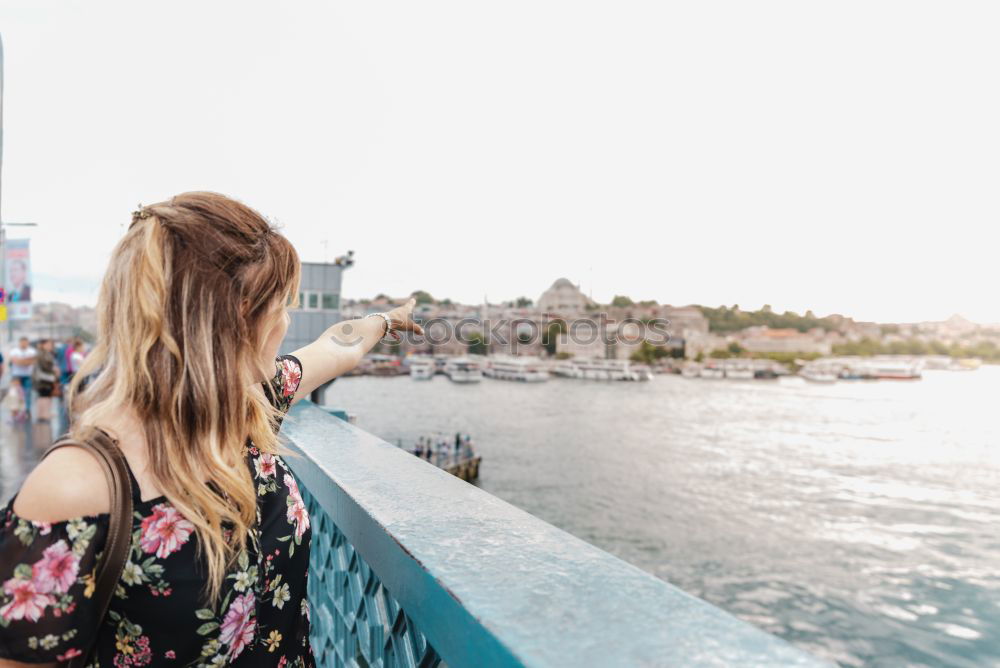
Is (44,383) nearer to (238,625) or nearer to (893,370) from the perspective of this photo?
(238,625)

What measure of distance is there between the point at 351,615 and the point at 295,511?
0.53m

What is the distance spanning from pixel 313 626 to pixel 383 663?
71cm

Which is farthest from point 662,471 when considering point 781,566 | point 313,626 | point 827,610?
point 313,626

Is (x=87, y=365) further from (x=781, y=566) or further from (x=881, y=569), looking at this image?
(x=881, y=569)

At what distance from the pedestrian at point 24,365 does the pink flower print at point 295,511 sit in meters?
10.1

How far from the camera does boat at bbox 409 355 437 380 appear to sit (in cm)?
10144

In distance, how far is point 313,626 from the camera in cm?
172

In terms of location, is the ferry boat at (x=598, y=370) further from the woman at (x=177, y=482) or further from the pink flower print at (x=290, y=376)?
the woman at (x=177, y=482)

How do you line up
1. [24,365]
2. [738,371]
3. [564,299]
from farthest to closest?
[564,299], [738,371], [24,365]

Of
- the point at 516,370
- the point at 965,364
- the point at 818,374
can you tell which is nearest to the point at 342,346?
the point at 516,370

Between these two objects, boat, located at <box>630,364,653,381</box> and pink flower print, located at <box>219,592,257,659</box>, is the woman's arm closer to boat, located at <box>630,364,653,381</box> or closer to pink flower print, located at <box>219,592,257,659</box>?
pink flower print, located at <box>219,592,257,659</box>

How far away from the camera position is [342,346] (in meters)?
1.44

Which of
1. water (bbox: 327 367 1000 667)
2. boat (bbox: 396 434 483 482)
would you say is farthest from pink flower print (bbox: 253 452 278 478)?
boat (bbox: 396 434 483 482)

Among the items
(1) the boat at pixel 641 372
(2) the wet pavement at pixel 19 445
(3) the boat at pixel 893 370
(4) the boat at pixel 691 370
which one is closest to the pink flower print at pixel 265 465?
(2) the wet pavement at pixel 19 445
